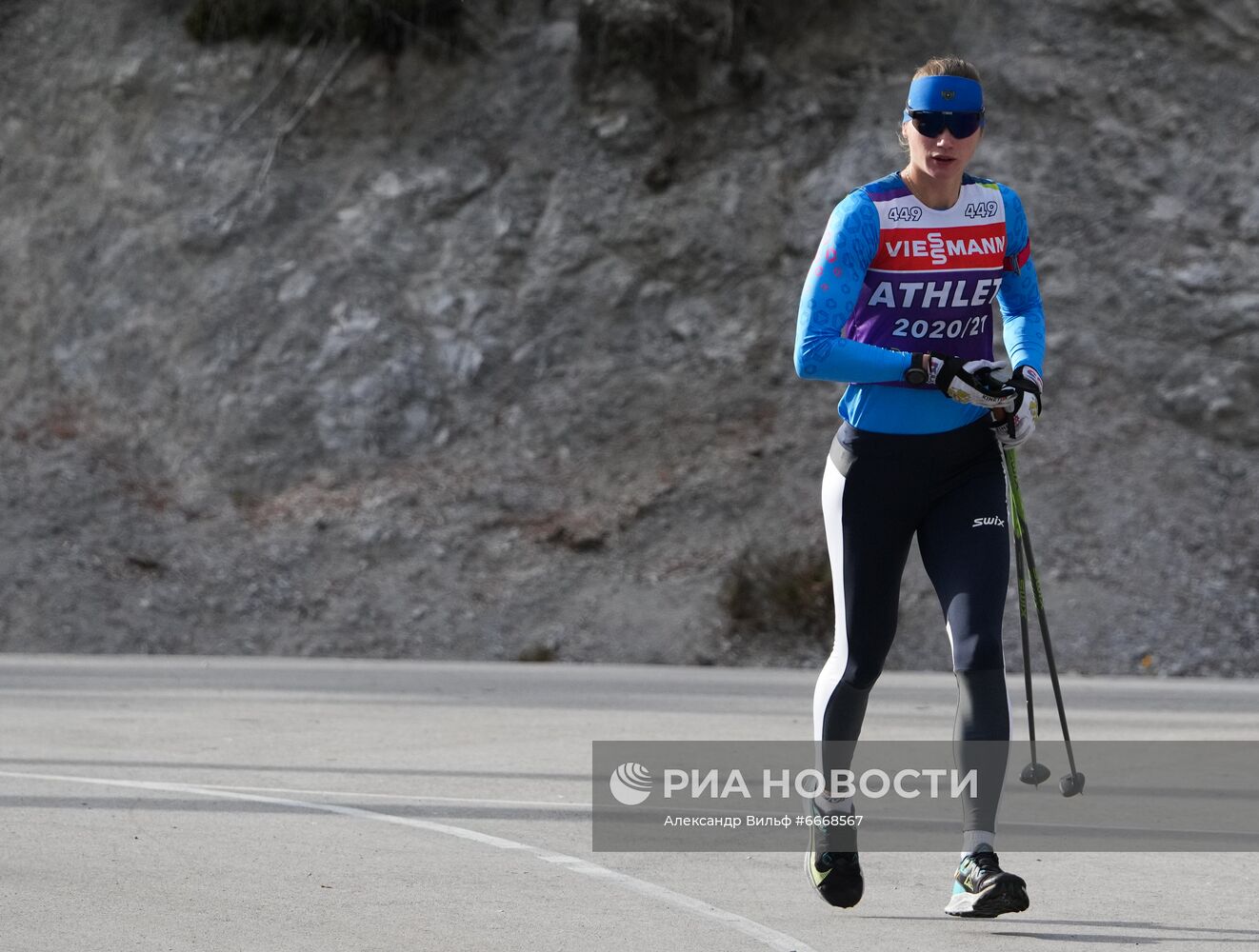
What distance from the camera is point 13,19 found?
25578mm

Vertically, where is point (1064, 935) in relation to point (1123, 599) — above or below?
above

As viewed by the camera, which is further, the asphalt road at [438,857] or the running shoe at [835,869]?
the running shoe at [835,869]

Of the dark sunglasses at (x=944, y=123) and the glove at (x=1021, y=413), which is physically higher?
the dark sunglasses at (x=944, y=123)

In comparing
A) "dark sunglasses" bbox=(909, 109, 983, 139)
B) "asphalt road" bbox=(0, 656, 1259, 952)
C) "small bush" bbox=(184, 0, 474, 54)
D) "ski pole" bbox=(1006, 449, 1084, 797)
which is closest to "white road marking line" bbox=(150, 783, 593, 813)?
"asphalt road" bbox=(0, 656, 1259, 952)

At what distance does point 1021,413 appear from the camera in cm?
475

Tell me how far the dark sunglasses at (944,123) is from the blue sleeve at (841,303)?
25 centimetres

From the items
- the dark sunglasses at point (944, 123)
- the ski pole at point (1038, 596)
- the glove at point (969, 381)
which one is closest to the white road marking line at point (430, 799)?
the ski pole at point (1038, 596)

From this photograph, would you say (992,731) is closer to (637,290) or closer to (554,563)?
(554,563)

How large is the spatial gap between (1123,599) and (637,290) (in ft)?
25.3

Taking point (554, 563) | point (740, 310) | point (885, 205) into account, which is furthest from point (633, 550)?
point (885, 205)

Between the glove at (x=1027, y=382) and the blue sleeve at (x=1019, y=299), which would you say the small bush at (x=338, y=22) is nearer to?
the blue sleeve at (x=1019, y=299)

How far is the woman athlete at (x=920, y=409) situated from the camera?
4.68 metres

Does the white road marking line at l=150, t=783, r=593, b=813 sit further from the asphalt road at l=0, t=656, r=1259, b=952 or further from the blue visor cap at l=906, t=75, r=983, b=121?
the blue visor cap at l=906, t=75, r=983, b=121

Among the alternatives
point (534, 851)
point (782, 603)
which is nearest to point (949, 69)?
point (534, 851)
